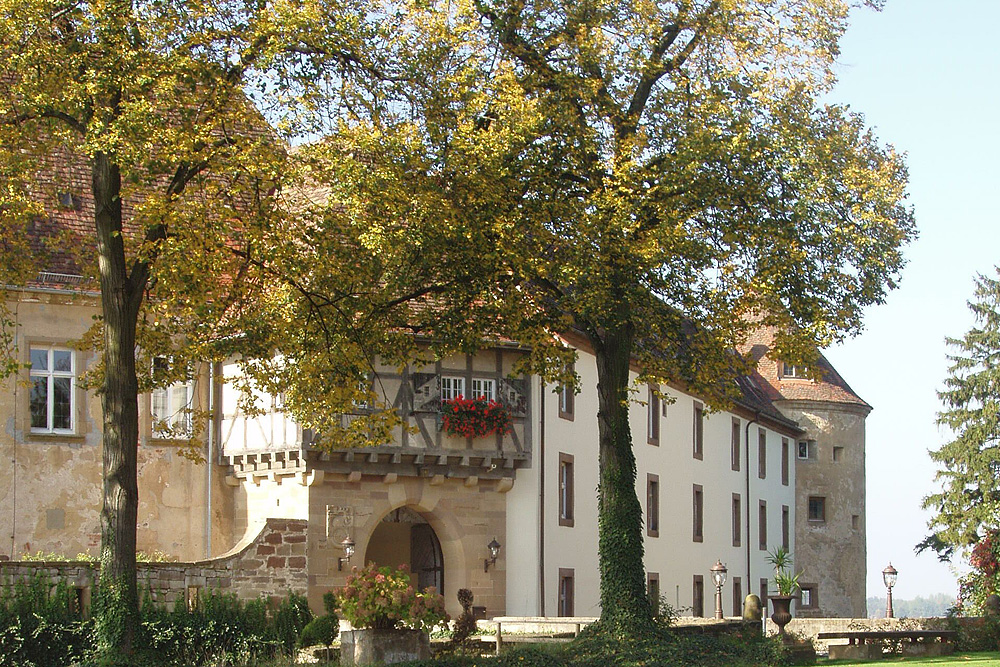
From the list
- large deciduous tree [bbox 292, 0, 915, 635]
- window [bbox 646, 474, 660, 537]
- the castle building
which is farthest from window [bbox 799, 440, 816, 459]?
large deciduous tree [bbox 292, 0, 915, 635]

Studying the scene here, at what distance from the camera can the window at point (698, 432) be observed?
134 ft

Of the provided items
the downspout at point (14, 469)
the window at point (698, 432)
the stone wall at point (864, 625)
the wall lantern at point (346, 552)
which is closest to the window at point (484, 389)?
the wall lantern at point (346, 552)

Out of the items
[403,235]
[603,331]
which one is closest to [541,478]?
[603,331]

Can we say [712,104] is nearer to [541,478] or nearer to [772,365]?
[541,478]

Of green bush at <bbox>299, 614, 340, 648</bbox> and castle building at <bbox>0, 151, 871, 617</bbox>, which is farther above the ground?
castle building at <bbox>0, 151, 871, 617</bbox>

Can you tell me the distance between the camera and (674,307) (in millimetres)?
20359

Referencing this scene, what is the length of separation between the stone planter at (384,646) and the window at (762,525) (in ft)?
98.9

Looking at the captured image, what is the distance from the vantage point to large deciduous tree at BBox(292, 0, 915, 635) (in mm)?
17953

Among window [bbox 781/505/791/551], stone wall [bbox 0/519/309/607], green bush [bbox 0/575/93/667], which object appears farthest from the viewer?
window [bbox 781/505/791/551]

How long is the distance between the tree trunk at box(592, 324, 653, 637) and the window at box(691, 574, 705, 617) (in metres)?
18.8

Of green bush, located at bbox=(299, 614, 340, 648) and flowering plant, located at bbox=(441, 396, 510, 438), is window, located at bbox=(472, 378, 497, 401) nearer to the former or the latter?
flowering plant, located at bbox=(441, 396, 510, 438)

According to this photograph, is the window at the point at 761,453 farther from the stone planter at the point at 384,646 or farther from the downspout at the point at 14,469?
the stone planter at the point at 384,646

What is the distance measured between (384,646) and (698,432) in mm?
24034

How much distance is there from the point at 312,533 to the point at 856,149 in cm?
1292
